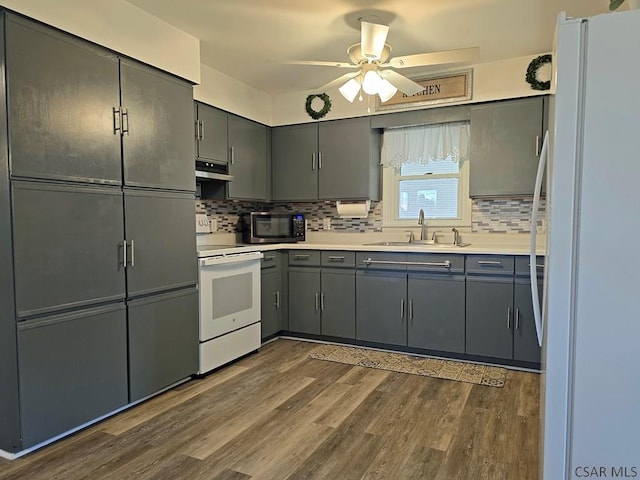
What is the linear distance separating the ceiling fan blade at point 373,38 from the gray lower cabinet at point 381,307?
5.66 feet

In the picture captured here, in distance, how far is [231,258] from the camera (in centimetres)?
335

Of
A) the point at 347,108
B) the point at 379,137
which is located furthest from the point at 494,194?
the point at 347,108

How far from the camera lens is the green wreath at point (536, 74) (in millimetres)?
3354

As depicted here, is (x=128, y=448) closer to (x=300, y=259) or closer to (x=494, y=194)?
(x=300, y=259)

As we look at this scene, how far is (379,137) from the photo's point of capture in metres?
4.20

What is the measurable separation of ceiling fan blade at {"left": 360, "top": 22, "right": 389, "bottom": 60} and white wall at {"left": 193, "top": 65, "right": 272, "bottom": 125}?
1523 millimetres

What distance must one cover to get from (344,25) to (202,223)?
78.8 inches

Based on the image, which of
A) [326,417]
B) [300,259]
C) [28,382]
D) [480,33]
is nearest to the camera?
[28,382]

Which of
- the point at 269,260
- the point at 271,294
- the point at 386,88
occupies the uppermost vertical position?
the point at 386,88

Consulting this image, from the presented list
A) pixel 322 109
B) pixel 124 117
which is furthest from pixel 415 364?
pixel 124 117

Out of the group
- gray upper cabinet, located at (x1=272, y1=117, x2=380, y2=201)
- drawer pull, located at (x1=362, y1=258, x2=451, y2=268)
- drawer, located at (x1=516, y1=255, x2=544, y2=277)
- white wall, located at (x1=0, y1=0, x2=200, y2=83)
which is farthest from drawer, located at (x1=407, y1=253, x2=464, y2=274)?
white wall, located at (x1=0, y1=0, x2=200, y2=83)

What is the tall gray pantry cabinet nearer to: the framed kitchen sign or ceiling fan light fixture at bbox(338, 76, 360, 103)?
ceiling fan light fixture at bbox(338, 76, 360, 103)

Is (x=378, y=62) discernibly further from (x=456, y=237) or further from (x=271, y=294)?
(x=271, y=294)

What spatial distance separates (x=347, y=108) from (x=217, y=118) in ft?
3.91
